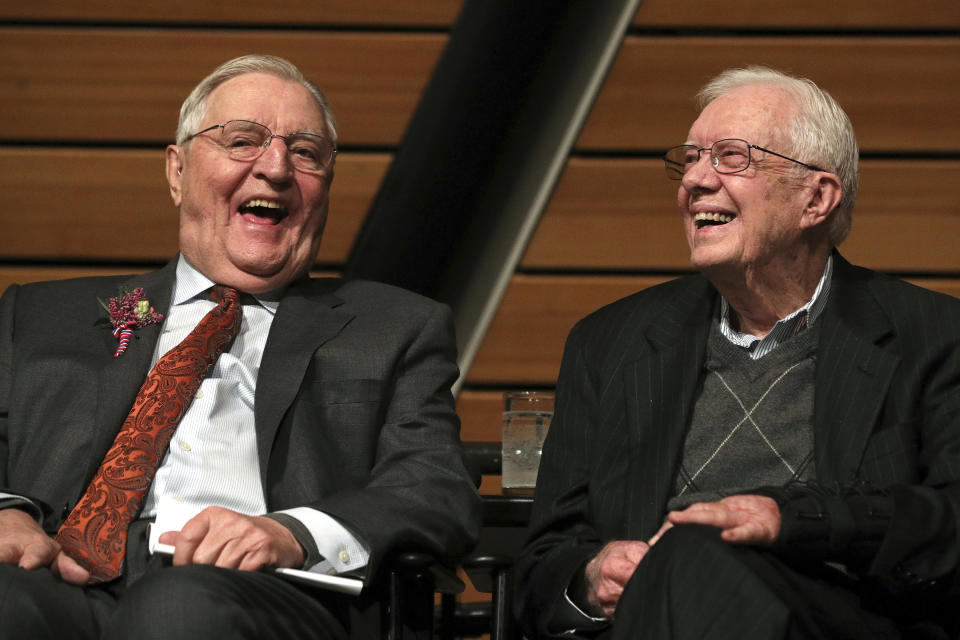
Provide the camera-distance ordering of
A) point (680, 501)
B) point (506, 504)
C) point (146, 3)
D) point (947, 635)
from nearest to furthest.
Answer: point (947, 635) → point (680, 501) → point (506, 504) → point (146, 3)

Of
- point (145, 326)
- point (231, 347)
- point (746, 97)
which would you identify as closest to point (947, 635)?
point (746, 97)

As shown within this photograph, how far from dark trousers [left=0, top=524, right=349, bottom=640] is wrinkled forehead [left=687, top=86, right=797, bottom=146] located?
1.23m

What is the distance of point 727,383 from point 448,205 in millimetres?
1721

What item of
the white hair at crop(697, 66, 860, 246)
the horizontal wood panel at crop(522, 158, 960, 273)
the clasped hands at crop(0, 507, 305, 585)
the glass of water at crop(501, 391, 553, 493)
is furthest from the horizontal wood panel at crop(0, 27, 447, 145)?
the clasped hands at crop(0, 507, 305, 585)

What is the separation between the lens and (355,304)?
2426 mm

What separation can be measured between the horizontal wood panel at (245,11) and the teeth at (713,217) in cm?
167

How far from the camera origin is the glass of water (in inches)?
107

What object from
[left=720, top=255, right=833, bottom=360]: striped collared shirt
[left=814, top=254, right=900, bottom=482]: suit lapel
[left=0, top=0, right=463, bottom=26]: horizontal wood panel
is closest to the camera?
[left=814, top=254, right=900, bottom=482]: suit lapel

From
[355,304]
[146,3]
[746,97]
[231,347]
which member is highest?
[746,97]

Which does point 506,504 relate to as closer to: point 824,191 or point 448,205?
point 824,191

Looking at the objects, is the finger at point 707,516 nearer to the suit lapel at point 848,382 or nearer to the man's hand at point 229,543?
the suit lapel at point 848,382

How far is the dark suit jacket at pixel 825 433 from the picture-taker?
1.78 m

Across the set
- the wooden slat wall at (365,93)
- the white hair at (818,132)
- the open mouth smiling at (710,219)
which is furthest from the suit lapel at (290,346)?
the wooden slat wall at (365,93)

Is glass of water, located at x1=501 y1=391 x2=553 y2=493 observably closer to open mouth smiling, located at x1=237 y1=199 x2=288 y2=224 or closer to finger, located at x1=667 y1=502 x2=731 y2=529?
open mouth smiling, located at x1=237 y1=199 x2=288 y2=224
